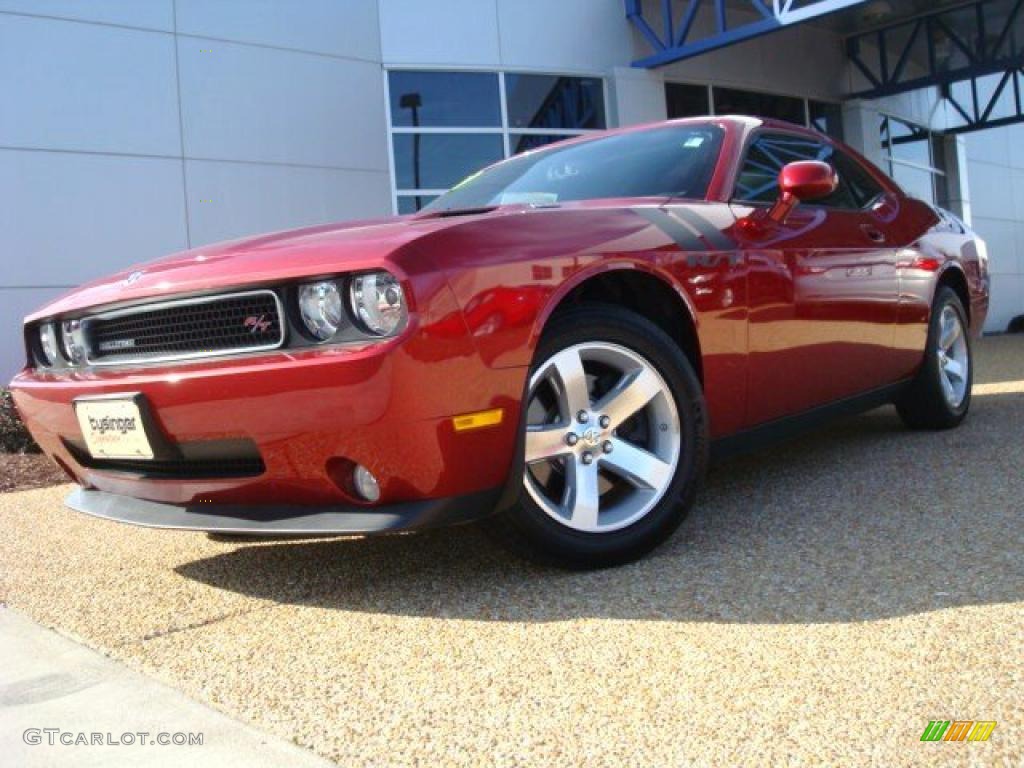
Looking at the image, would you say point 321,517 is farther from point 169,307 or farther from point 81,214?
point 81,214

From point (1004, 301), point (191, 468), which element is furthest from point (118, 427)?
point (1004, 301)

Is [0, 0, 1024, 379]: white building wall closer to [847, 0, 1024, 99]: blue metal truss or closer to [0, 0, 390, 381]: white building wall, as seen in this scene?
[0, 0, 390, 381]: white building wall

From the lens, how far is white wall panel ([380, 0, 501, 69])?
10719 mm

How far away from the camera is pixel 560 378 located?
8.80ft

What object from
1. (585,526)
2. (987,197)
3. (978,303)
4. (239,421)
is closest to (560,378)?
(585,526)

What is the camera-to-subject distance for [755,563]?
2.82 m

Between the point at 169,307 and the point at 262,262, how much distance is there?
0.34 metres

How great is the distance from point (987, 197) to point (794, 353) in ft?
60.5

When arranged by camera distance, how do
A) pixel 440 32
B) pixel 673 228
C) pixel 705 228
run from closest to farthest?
pixel 673 228, pixel 705 228, pixel 440 32

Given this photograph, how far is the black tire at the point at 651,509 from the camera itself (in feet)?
8.66

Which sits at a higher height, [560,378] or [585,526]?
[560,378]

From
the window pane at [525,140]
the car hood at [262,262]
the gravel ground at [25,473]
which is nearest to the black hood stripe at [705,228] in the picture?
the car hood at [262,262]

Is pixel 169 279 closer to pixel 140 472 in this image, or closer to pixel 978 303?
pixel 140 472

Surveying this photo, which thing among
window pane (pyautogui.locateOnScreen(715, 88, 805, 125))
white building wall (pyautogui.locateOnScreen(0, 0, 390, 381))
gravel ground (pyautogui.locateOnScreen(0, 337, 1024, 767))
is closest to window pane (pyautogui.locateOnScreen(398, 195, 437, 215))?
white building wall (pyautogui.locateOnScreen(0, 0, 390, 381))
